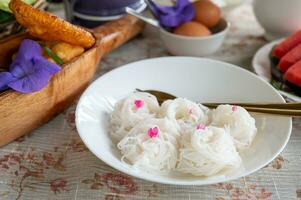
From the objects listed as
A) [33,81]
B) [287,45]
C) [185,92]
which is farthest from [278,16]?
[33,81]

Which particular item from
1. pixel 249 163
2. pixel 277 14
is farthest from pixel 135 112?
pixel 277 14

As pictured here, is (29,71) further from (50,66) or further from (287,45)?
(287,45)

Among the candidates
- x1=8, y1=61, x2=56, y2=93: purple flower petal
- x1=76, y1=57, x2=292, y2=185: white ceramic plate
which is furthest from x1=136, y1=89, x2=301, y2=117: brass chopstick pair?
x1=8, y1=61, x2=56, y2=93: purple flower petal

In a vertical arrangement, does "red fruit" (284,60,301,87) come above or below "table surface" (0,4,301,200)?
above

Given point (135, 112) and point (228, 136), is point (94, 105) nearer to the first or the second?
point (135, 112)

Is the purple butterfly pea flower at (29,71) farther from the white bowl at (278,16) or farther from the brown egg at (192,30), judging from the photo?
the white bowl at (278,16)

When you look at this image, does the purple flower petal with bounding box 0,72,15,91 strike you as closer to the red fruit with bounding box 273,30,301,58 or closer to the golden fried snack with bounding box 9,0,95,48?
the golden fried snack with bounding box 9,0,95,48


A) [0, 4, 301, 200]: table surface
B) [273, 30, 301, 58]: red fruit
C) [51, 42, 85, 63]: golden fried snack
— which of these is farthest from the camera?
[273, 30, 301, 58]: red fruit
